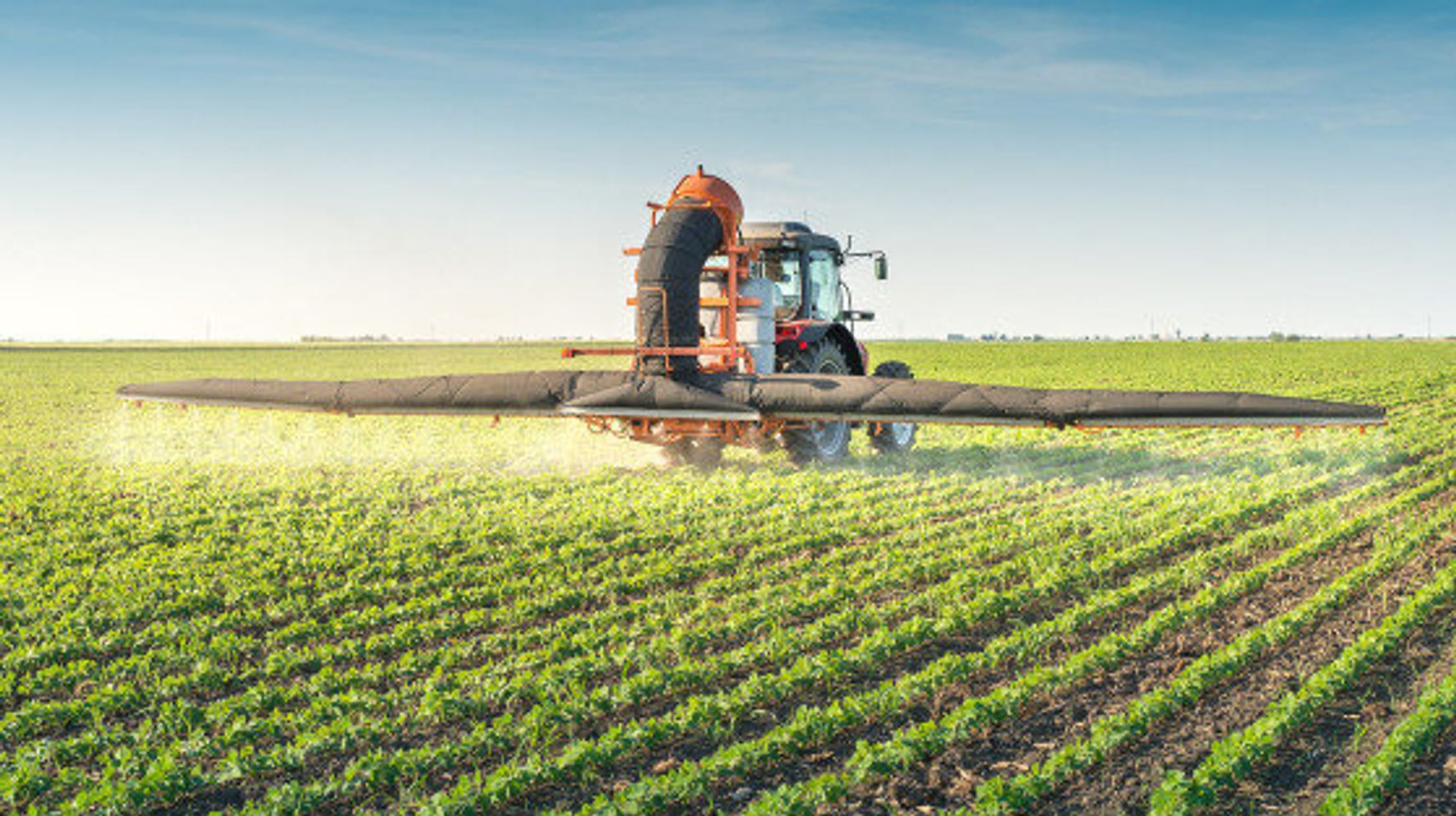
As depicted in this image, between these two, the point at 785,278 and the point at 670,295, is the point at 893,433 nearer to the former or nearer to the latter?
the point at 785,278

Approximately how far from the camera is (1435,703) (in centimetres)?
573

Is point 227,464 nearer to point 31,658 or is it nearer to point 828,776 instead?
point 31,658

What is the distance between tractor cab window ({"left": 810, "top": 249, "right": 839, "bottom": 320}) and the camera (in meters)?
14.8

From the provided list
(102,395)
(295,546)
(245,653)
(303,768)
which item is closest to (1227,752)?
(303,768)

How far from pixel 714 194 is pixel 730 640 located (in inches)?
269

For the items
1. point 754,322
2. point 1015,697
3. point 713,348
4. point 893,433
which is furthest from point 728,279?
point 1015,697

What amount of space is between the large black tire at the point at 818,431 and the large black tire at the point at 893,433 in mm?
493

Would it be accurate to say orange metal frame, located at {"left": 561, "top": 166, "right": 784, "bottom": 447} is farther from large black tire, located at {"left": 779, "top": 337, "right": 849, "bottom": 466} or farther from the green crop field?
large black tire, located at {"left": 779, "top": 337, "right": 849, "bottom": 466}

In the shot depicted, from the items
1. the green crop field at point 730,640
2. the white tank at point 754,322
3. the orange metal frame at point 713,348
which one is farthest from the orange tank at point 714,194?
the green crop field at point 730,640

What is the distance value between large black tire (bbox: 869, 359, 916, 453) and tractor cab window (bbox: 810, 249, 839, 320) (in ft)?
3.22

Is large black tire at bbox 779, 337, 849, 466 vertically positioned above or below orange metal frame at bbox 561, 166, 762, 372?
below

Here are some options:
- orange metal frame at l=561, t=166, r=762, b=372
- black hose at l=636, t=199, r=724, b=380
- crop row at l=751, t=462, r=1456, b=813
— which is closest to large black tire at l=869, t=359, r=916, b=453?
orange metal frame at l=561, t=166, r=762, b=372

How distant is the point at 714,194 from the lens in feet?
41.8

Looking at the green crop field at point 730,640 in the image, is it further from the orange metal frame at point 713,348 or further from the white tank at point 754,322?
the white tank at point 754,322
